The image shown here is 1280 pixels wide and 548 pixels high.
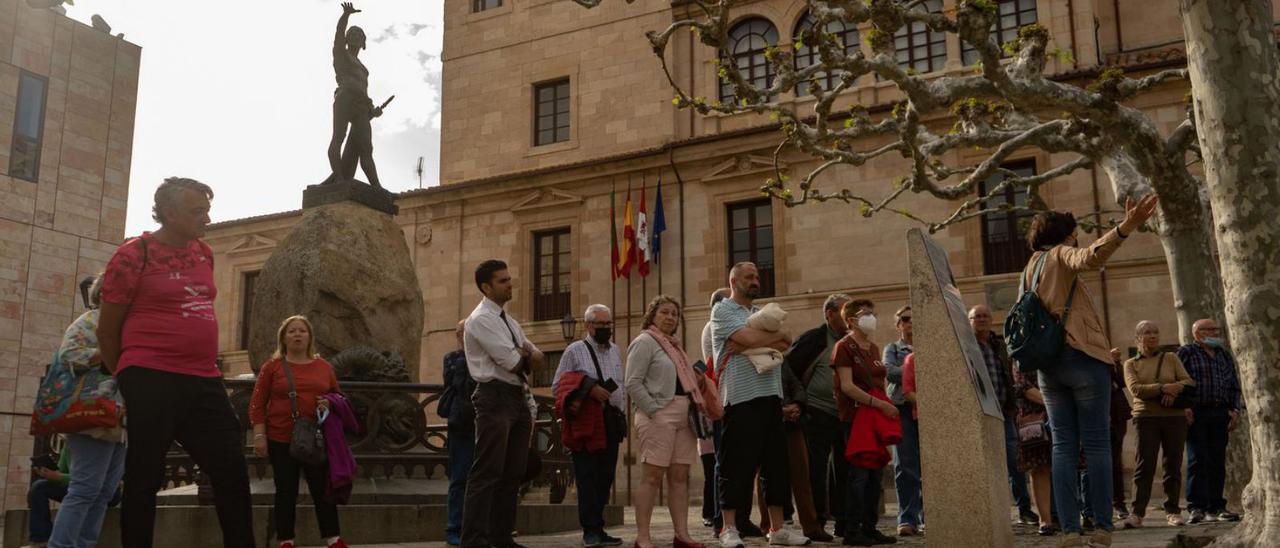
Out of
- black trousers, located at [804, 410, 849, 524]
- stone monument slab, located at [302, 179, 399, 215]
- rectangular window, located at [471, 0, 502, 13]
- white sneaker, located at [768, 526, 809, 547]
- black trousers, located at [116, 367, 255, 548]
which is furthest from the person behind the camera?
rectangular window, located at [471, 0, 502, 13]

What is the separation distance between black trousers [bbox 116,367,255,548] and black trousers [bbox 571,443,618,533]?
281 centimetres

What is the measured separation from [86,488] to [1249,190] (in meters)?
5.96

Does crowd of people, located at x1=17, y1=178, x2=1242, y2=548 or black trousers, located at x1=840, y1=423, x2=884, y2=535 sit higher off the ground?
crowd of people, located at x1=17, y1=178, x2=1242, y2=548

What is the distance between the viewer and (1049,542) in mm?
6434

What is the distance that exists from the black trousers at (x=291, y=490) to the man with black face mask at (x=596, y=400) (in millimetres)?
1639

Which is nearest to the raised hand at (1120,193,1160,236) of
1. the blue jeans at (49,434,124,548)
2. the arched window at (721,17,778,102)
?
the blue jeans at (49,434,124,548)

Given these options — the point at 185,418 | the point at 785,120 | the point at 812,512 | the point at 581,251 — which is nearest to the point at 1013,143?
the point at 785,120

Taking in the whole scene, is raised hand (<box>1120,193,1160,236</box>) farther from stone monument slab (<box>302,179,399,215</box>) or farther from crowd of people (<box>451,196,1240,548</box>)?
stone monument slab (<box>302,179,399,215</box>)

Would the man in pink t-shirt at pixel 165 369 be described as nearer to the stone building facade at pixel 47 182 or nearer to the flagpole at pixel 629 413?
the stone building facade at pixel 47 182

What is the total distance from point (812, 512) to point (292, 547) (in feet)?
10.8

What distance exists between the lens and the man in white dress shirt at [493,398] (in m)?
6.01

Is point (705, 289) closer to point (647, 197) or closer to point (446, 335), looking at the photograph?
point (647, 197)

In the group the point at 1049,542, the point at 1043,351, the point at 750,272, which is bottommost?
the point at 1049,542

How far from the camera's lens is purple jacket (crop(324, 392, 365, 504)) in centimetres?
621
